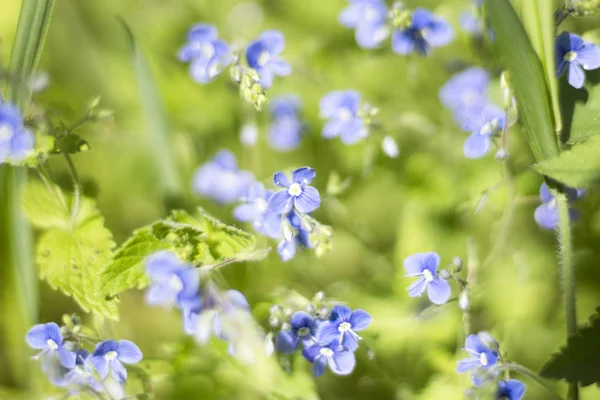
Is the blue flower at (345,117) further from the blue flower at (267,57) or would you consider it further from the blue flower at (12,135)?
the blue flower at (12,135)

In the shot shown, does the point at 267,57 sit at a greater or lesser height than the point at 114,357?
greater

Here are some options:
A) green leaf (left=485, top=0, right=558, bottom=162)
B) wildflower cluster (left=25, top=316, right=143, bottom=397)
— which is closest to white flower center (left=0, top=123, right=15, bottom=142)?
wildflower cluster (left=25, top=316, right=143, bottom=397)

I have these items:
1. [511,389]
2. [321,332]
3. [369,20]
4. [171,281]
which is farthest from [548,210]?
[171,281]

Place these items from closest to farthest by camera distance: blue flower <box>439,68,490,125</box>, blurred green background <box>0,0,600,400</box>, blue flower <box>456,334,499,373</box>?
blue flower <box>456,334,499,373</box>, blurred green background <box>0,0,600,400</box>, blue flower <box>439,68,490,125</box>

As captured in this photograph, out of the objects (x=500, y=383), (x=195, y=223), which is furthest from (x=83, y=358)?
(x=500, y=383)

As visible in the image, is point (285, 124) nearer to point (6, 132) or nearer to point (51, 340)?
point (6, 132)

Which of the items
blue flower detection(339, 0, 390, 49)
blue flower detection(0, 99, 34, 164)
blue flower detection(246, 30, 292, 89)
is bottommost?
blue flower detection(339, 0, 390, 49)

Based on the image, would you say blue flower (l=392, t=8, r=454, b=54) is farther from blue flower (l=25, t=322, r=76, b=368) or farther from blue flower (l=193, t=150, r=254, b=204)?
blue flower (l=25, t=322, r=76, b=368)

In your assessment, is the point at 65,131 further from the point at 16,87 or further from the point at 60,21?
the point at 60,21
